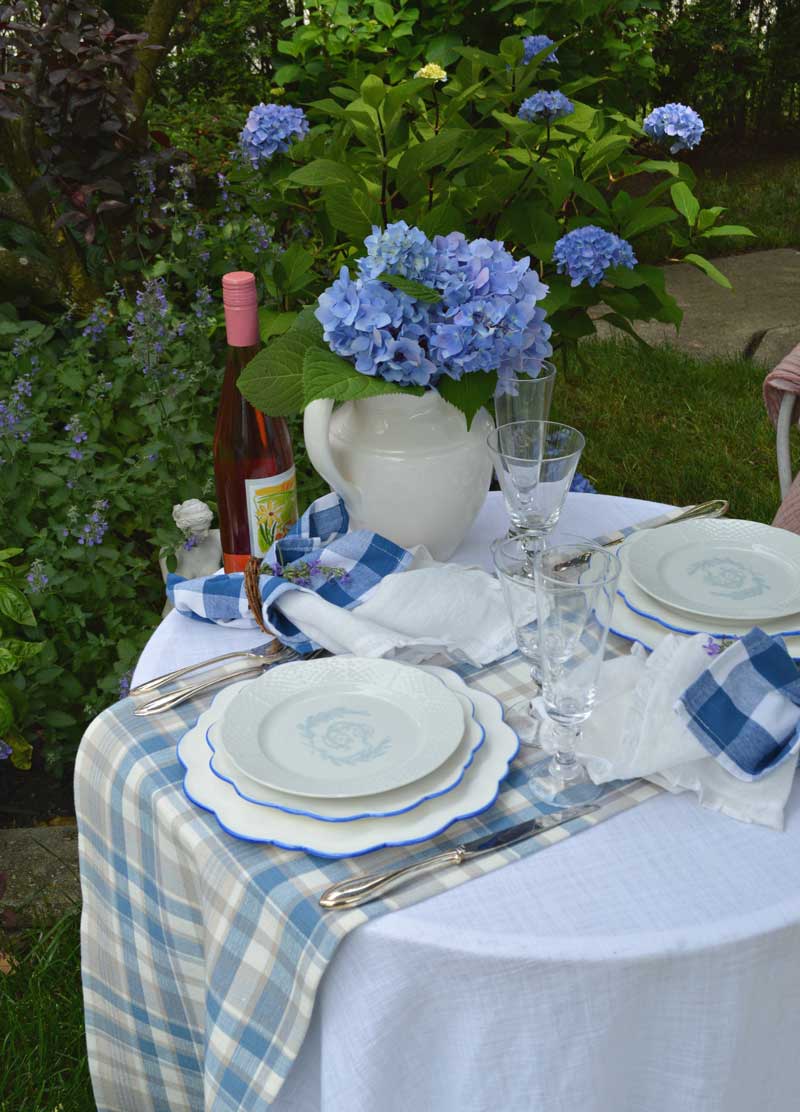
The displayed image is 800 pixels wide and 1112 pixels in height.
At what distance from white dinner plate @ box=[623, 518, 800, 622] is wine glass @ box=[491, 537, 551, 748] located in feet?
0.57

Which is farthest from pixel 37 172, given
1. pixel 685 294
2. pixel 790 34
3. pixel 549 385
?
pixel 790 34

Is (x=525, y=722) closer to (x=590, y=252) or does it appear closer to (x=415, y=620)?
(x=415, y=620)

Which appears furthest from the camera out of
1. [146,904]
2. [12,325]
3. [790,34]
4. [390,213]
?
[790,34]

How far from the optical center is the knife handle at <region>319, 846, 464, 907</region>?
992mm

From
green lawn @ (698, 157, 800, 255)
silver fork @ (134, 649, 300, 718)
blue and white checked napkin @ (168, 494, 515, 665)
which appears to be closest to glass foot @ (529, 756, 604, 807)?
blue and white checked napkin @ (168, 494, 515, 665)

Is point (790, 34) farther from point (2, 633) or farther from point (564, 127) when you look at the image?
point (2, 633)

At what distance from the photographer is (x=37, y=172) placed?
3.01 meters

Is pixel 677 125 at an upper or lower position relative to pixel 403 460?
upper

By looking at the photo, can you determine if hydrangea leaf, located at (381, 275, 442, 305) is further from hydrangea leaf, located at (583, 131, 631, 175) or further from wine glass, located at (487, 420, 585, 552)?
hydrangea leaf, located at (583, 131, 631, 175)

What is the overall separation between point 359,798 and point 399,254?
A: 601mm

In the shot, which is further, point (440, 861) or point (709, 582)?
point (709, 582)

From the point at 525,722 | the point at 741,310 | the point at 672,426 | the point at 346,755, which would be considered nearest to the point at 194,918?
the point at 346,755

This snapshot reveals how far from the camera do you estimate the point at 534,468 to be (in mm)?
1389

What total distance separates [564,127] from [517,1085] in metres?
1.96
